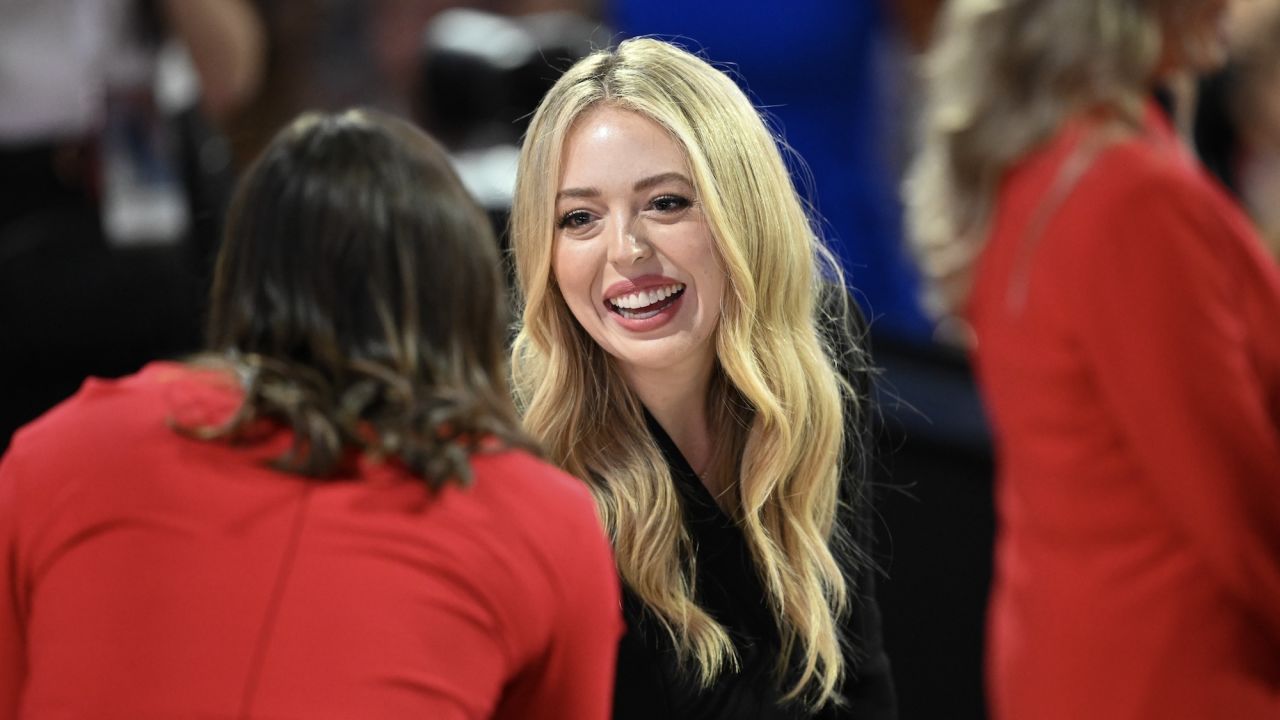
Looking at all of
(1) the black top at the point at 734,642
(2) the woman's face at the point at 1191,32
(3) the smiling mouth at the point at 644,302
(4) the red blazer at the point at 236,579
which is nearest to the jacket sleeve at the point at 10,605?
(4) the red blazer at the point at 236,579

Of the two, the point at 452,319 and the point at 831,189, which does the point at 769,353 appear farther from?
the point at 831,189

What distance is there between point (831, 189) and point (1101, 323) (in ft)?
6.10

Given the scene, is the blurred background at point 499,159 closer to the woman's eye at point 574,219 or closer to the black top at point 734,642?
the black top at point 734,642

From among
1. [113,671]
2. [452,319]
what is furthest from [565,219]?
[113,671]

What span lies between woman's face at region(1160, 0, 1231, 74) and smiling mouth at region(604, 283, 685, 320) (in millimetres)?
742

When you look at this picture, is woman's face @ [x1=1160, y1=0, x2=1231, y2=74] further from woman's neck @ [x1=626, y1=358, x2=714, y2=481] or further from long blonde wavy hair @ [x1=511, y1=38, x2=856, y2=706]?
woman's neck @ [x1=626, y1=358, x2=714, y2=481]

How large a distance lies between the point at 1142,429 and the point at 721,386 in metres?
0.54

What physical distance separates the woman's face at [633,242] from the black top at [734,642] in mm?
125

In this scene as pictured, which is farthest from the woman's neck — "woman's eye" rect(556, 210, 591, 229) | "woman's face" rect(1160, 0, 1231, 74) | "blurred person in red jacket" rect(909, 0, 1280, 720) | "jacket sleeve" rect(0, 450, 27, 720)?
"jacket sleeve" rect(0, 450, 27, 720)

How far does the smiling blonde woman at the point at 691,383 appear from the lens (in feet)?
6.84

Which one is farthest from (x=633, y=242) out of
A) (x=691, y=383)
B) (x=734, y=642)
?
(x=734, y=642)

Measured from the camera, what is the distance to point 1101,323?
2184mm

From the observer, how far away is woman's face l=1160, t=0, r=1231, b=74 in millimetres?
2289

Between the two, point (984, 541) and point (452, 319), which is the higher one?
point (452, 319)
